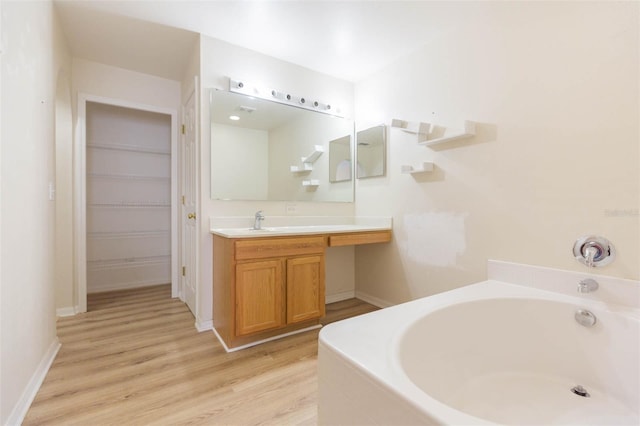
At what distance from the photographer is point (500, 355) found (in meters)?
1.39

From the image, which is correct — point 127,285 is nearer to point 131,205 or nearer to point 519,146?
point 131,205

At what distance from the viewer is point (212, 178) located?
231 cm

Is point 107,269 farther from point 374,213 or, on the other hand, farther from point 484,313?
point 484,313

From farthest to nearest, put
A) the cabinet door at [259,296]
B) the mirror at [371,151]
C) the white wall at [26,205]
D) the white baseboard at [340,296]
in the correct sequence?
the white baseboard at [340,296]
the mirror at [371,151]
the cabinet door at [259,296]
the white wall at [26,205]

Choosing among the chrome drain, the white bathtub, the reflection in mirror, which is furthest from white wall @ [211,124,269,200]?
the chrome drain

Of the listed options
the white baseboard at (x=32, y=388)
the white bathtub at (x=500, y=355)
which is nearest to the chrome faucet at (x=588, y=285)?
the white bathtub at (x=500, y=355)

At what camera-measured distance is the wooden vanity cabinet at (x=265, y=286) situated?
191 centimetres

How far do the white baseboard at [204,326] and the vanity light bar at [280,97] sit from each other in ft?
6.32

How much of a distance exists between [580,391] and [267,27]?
9.30ft

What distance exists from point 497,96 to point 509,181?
56 cm

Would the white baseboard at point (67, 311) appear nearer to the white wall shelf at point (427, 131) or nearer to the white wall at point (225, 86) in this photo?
the white wall at point (225, 86)

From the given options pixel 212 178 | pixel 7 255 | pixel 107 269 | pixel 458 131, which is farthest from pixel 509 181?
pixel 107 269

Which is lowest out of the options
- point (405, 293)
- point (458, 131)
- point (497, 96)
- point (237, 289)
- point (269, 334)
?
point (269, 334)

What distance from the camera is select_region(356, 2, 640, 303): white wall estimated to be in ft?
4.43
